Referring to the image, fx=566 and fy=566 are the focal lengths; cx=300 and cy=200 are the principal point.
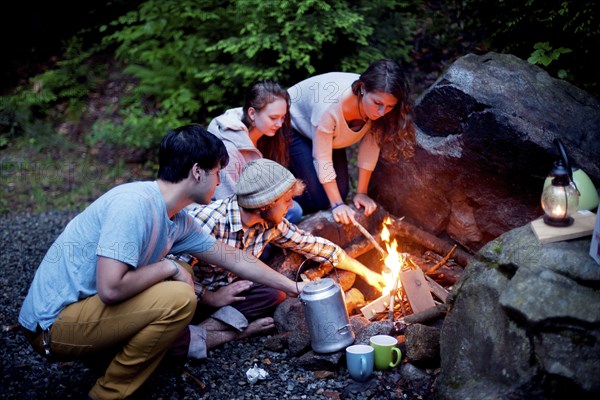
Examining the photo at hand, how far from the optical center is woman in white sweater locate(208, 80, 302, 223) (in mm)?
4438

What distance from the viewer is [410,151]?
4.64 metres

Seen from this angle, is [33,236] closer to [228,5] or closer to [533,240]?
[228,5]

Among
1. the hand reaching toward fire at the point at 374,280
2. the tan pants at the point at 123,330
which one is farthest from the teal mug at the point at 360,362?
the tan pants at the point at 123,330

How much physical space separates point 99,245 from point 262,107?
1.97 m

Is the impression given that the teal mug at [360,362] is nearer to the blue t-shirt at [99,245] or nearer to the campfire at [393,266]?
the campfire at [393,266]

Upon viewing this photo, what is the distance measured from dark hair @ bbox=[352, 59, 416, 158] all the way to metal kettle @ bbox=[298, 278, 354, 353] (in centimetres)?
155

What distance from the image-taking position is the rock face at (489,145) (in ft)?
13.6

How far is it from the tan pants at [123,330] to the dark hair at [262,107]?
1819 mm

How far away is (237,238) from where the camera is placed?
404 centimetres

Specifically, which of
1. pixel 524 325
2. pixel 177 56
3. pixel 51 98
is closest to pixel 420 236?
pixel 524 325

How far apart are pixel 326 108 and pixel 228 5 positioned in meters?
3.05

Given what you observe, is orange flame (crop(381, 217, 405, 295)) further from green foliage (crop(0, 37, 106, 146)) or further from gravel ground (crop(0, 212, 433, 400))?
green foliage (crop(0, 37, 106, 146))

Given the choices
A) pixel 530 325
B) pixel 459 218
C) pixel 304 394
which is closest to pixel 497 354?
pixel 530 325

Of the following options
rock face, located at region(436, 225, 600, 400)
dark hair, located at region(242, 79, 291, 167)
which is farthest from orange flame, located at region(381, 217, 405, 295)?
dark hair, located at region(242, 79, 291, 167)
